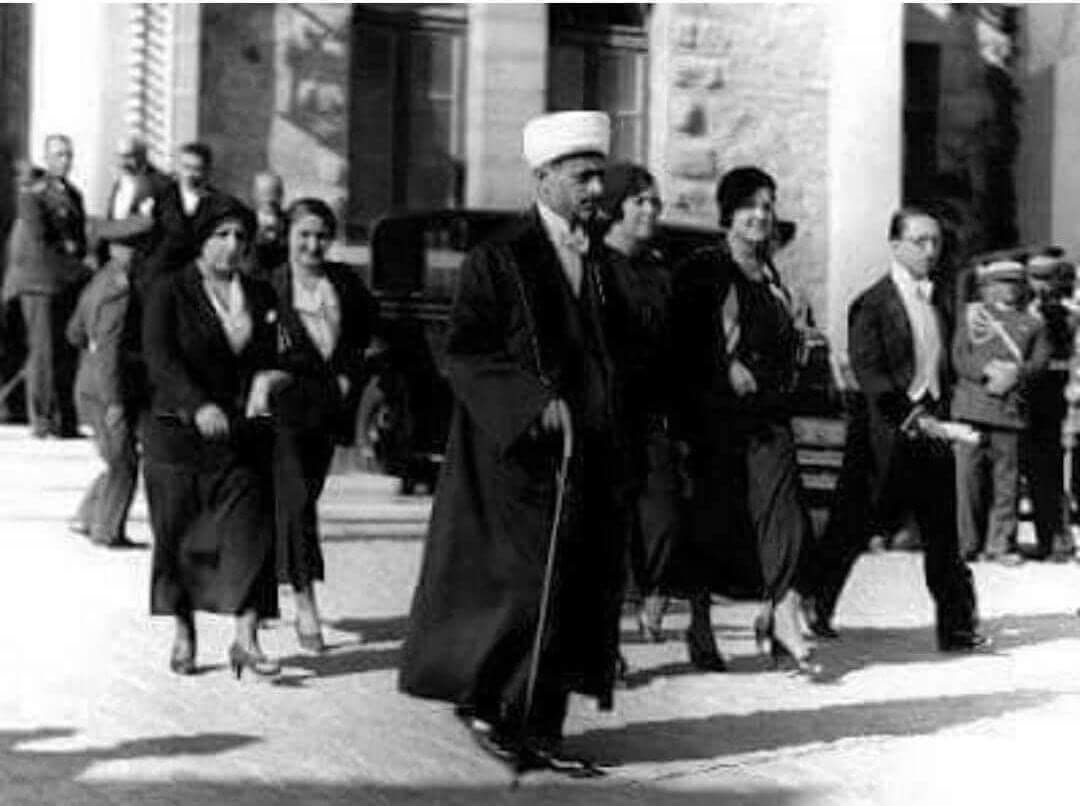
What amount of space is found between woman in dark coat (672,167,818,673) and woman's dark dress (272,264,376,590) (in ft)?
4.68

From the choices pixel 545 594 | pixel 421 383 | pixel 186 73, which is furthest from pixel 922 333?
pixel 186 73

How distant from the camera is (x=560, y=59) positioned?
2039 centimetres

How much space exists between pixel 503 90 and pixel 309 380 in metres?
11.0

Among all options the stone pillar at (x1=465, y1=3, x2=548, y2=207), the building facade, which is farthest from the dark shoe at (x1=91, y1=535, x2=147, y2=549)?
the stone pillar at (x1=465, y1=3, x2=548, y2=207)

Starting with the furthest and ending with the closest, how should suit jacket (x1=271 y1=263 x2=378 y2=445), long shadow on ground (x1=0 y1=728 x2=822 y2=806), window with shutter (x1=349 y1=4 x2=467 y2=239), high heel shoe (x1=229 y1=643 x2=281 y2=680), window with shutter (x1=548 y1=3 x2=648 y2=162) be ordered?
window with shutter (x1=548 y1=3 x2=648 y2=162), window with shutter (x1=349 y1=4 x2=467 y2=239), suit jacket (x1=271 y1=263 x2=378 y2=445), high heel shoe (x1=229 y1=643 x2=281 y2=680), long shadow on ground (x1=0 y1=728 x2=822 y2=806)

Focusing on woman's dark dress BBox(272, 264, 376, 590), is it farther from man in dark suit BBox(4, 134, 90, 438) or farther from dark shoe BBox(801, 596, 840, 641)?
man in dark suit BBox(4, 134, 90, 438)

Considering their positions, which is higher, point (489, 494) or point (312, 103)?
point (312, 103)

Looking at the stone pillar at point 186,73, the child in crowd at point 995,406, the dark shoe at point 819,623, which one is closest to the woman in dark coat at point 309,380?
the dark shoe at point 819,623

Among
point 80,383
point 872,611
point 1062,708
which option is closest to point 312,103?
point 80,383

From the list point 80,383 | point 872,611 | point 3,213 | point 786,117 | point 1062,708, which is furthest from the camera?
point 786,117

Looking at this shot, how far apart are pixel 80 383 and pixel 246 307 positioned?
392 cm

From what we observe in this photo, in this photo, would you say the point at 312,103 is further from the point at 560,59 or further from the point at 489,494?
the point at 489,494

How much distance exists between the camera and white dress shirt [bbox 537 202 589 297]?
6.69 meters

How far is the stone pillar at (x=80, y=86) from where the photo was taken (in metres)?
16.7
